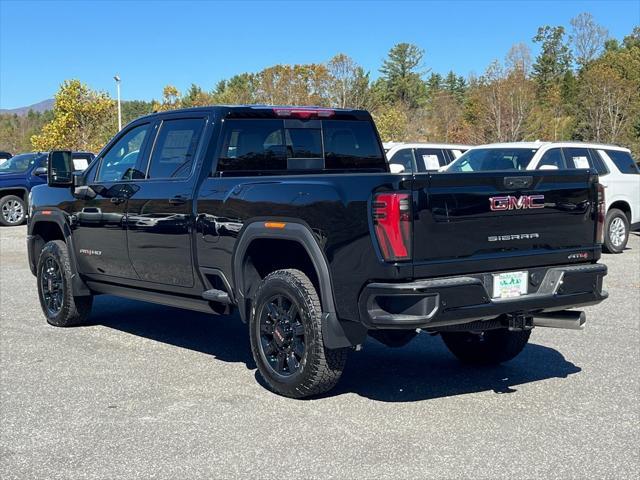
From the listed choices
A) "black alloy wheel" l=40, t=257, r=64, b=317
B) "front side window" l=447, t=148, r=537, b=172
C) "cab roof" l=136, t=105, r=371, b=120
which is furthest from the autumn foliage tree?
"cab roof" l=136, t=105, r=371, b=120

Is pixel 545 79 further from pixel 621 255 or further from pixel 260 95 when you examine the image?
pixel 621 255

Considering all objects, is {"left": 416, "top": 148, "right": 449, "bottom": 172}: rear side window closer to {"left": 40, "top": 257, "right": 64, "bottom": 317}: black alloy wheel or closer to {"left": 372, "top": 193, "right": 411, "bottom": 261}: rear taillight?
{"left": 40, "top": 257, "right": 64, "bottom": 317}: black alloy wheel

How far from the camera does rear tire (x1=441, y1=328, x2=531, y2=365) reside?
6.18 metres

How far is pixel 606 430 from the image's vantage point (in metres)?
4.78

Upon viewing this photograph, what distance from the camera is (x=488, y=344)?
6.25 meters

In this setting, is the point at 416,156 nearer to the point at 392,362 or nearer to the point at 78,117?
the point at 392,362

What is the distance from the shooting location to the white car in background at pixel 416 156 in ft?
52.8

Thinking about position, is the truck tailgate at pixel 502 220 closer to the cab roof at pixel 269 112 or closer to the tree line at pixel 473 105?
the cab roof at pixel 269 112

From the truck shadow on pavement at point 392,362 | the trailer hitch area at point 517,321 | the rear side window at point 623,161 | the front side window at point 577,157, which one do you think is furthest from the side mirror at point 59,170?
the rear side window at point 623,161

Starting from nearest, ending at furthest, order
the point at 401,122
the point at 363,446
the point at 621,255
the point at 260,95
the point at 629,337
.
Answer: the point at 363,446 < the point at 629,337 < the point at 621,255 < the point at 401,122 < the point at 260,95

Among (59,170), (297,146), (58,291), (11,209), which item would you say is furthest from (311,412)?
(11,209)

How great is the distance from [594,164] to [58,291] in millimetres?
9637

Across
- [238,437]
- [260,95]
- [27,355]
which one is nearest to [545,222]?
[238,437]

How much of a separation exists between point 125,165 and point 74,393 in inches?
90.6
